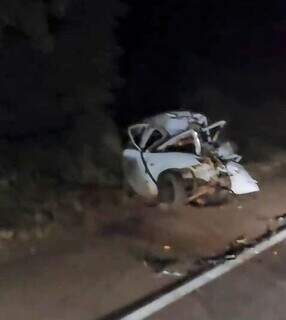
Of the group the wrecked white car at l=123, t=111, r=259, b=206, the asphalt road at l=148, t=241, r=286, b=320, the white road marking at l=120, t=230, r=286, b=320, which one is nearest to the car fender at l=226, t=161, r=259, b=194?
the wrecked white car at l=123, t=111, r=259, b=206

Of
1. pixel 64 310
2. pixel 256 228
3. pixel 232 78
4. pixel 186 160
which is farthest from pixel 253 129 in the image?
pixel 64 310

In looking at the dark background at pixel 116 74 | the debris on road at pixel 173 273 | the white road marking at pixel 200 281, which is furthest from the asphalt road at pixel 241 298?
the dark background at pixel 116 74

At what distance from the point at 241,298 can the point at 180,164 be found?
2584mm

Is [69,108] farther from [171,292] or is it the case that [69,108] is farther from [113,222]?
[171,292]

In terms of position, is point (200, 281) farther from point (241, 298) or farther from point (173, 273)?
point (241, 298)

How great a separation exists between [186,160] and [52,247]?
199cm

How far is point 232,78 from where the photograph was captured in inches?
486

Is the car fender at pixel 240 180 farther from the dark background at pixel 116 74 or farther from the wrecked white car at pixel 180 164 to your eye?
the dark background at pixel 116 74

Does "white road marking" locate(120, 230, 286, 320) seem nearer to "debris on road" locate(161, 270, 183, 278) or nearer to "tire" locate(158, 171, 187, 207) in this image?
"debris on road" locate(161, 270, 183, 278)

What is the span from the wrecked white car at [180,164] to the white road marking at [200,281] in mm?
1118

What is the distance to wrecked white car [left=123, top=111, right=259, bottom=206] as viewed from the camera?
28.2 feet

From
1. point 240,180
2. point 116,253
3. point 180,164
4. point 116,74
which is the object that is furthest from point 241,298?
point 116,74

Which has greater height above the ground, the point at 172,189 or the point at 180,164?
the point at 180,164

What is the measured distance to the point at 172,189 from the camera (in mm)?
8594
